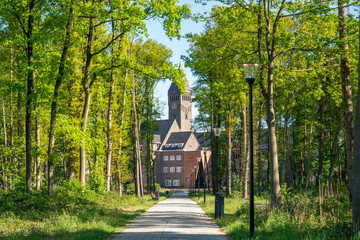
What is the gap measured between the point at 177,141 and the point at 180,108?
21.6 meters

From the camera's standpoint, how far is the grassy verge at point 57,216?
10.6 meters

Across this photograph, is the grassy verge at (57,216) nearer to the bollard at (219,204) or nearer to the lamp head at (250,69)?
the bollard at (219,204)

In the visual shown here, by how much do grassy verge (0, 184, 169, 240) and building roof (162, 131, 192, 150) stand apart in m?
70.0

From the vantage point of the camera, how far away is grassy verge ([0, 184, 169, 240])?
10570mm

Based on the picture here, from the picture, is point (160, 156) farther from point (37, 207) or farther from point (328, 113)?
point (37, 207)

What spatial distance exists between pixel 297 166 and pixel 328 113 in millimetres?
11314

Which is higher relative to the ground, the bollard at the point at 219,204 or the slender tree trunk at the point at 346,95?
the slender tree trunk at the point at 346,95

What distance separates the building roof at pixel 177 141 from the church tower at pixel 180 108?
13.9 meters

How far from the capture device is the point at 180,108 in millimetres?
111812

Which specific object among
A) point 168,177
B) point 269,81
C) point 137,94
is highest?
point 137,94

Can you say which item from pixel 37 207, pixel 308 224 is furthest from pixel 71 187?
pixel 308 224

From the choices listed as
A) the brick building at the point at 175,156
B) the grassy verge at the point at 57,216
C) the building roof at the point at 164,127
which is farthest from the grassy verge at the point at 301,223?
the building roof at the point at 164,127

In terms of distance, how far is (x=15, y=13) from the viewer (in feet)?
52.1

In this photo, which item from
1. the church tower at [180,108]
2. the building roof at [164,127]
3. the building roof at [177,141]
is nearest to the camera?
the building roof at [177,141]
